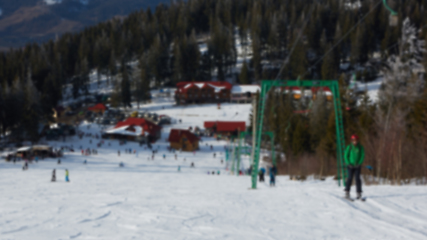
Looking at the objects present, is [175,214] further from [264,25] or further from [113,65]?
[264,25]

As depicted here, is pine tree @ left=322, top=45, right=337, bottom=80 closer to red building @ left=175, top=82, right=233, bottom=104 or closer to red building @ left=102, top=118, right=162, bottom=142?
red building @ left=175, top=82, right=233, bottom=104

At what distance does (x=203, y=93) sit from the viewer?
75.5m

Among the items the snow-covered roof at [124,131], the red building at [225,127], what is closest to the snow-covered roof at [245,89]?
the red building at [225,127]

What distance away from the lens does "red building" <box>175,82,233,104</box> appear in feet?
245

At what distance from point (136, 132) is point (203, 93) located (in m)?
25.2

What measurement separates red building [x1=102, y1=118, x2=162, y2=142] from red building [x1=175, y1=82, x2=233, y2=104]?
20626 mm

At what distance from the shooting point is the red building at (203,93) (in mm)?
74625

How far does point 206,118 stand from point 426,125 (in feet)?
152

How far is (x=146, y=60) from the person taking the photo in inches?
3332

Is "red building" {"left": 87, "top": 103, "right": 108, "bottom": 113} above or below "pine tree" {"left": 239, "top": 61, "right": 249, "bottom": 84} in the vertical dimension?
below

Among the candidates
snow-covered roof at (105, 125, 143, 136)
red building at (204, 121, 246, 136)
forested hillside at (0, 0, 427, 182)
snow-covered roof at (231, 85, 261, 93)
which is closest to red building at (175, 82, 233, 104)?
snow-covered roof at (231, 85, 261, 93)

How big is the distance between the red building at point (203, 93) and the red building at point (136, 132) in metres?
20.6

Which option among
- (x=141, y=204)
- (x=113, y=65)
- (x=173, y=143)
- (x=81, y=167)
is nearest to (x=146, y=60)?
(x=113, y=65)

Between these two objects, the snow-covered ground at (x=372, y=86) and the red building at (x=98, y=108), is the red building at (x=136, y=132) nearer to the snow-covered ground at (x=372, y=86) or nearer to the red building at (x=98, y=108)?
the red building at (x=98, y=108)
